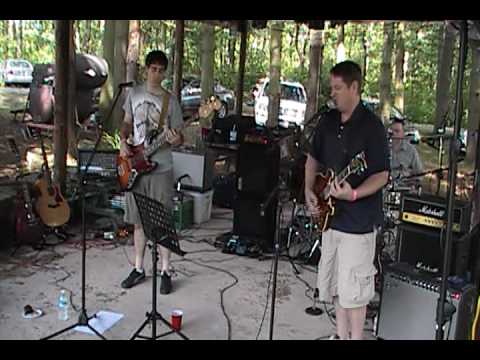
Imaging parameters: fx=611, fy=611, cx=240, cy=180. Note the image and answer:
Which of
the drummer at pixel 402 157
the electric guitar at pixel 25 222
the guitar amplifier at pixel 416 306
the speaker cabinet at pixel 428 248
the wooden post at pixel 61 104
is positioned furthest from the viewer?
the wooden post at pixel 61 104

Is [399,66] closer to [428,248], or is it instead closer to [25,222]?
[25,222]

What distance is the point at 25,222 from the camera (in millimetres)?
5176

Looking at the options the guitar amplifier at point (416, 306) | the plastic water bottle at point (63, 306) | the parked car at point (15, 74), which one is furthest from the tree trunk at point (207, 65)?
the parked car at point (15, 74)

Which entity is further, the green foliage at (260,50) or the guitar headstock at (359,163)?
the green foliage at (260,50)

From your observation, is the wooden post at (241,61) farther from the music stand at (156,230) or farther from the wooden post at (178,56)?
the music stand at (156,230)

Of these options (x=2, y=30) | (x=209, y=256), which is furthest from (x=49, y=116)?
(x=2, y=30)

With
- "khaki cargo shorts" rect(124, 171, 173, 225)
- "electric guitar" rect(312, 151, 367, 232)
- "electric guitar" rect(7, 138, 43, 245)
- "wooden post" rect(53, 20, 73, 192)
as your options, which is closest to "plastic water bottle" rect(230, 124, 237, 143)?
"wooden post" rect(53, 20, 73, 192)

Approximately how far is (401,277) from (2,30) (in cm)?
3008

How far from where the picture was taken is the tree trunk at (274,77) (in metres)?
12.4

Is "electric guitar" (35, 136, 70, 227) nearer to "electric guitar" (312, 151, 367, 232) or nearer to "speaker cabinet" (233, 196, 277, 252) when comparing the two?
"speaker cabinet" (233, 196, 277, 252)

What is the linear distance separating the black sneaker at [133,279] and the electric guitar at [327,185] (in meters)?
1.73

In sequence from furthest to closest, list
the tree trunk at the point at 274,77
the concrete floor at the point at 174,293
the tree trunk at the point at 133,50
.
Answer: the tree trunk at the point at 274,77 → the tree trunk at the point at 133,50 → the concrete floor at the point at 174,293
